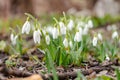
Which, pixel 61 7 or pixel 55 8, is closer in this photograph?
pixel 61 7

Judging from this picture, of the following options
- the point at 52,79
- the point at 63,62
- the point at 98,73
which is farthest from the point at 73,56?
the point at 52,79

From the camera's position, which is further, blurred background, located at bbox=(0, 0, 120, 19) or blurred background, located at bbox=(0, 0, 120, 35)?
blurred background, located at bbox=(0, 0, 120, 19)

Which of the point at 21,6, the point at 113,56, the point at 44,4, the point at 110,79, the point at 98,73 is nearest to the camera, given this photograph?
the point at 110,79

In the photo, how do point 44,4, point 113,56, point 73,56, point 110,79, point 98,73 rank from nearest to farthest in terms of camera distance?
point 110,79 < point 98,73 < point 73,56 < point 113,56 < point 44,4

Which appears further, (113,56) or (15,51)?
(15,51)

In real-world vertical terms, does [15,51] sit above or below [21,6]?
below

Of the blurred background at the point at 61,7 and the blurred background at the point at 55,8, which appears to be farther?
the blurred background at the point at 61,7

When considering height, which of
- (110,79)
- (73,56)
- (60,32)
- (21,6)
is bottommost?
(110,79)

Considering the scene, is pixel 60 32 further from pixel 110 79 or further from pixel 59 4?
pixel 59 4
